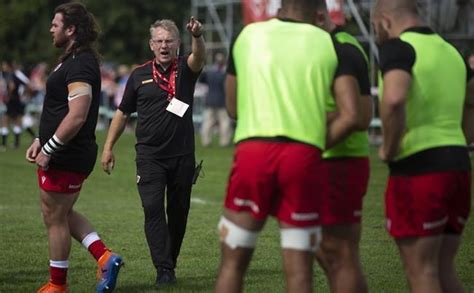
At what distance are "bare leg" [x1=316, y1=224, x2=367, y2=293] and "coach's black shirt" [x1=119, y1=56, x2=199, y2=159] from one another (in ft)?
10.3

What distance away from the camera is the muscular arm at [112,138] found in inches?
382

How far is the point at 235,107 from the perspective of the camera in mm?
6715

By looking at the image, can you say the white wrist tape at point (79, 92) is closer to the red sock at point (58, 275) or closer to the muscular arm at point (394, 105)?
the red sock at point (58, 275)

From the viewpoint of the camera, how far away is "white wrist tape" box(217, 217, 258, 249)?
21.1ft

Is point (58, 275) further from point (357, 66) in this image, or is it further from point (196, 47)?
point (357, 66)

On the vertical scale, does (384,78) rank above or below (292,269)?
above

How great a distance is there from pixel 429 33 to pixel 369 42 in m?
22.8

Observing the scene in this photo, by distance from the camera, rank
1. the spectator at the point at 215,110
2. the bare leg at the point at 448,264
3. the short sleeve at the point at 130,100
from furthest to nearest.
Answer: the spectator at the point at 215,110, the short sleeve at the point at 130,100, the bare leg at the point at 448,264

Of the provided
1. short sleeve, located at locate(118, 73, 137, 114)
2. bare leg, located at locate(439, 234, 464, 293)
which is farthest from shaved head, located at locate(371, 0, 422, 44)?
short sleeve, located at locate(118, 73, 137, 114)

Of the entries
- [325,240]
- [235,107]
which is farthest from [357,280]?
[235,107]

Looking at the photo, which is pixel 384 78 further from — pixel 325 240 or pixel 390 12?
pixel 325 240

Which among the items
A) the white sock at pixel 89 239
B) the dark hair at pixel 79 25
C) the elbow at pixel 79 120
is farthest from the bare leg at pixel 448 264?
the white sock at pixel 89 239

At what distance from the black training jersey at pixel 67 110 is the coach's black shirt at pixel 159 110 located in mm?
1117

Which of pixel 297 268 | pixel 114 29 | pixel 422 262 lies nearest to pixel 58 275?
pixel 297 268
